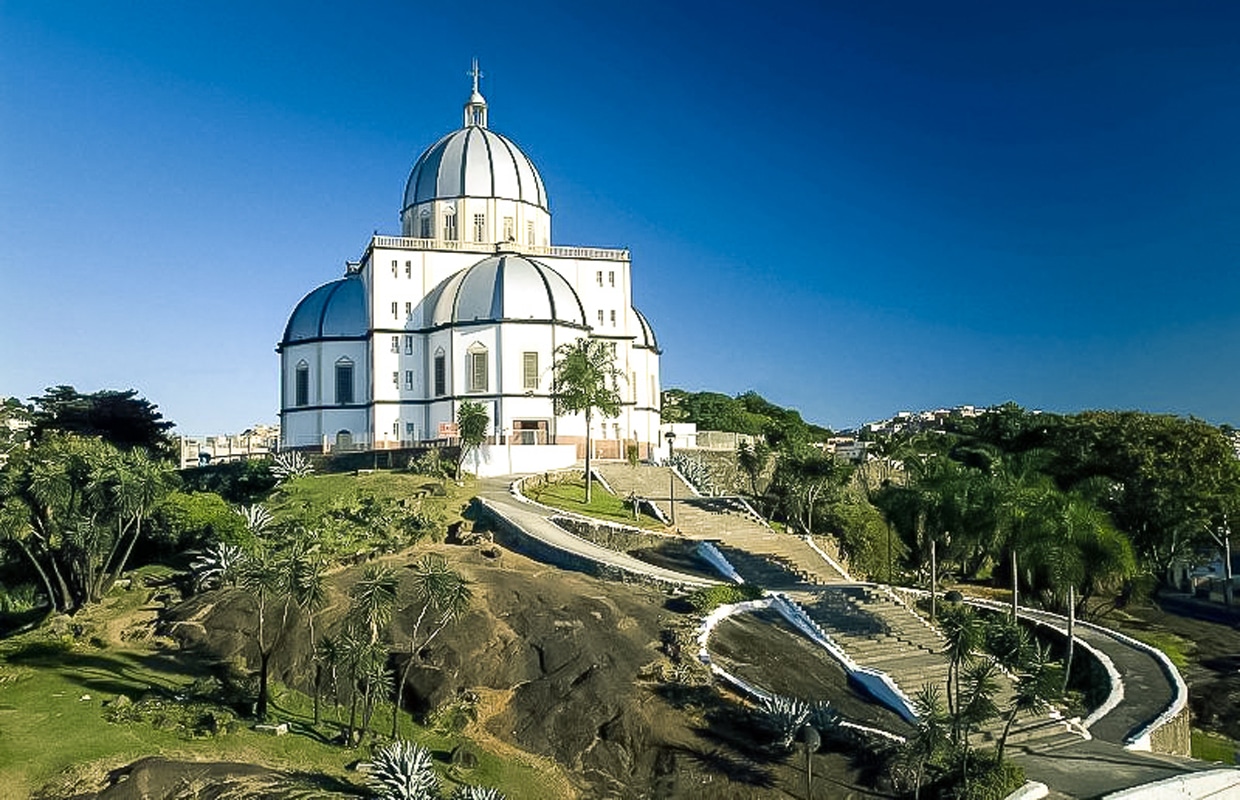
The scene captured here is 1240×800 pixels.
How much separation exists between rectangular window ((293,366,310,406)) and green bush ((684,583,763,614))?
123 ft

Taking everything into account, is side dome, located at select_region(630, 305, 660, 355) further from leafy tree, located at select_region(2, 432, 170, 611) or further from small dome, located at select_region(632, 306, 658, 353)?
leafy tree, located at select_region(2, 432, 170, 611)

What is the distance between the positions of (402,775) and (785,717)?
833cm

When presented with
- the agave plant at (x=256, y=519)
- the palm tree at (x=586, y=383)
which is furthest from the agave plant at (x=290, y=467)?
the palm tree at (x=586, y=383)

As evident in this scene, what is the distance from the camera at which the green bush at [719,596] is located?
28.7m

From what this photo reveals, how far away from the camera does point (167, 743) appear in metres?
19.4

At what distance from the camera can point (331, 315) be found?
59.9m

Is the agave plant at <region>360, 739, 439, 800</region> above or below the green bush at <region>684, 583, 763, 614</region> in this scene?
below

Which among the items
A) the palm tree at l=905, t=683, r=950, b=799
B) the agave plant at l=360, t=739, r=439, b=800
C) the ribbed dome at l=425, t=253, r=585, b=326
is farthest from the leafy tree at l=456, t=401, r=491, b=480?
the palm tree at l=905, t=683, r=950, b=799

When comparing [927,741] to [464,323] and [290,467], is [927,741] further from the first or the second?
[464,323]

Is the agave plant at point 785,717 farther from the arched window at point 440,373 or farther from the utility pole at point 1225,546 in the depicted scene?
the arched window at point 440,373

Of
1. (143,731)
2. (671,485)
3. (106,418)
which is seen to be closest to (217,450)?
(106,418)

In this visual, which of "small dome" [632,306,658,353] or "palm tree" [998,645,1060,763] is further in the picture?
"small dome" [632,306,658,353]

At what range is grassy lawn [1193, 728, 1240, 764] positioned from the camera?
86.8ft

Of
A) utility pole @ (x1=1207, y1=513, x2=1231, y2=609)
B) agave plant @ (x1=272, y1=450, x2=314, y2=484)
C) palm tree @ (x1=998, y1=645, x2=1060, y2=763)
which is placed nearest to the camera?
palm tree @ (x1=998, y1=645, x2=1060, y2=763)
